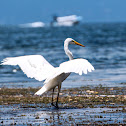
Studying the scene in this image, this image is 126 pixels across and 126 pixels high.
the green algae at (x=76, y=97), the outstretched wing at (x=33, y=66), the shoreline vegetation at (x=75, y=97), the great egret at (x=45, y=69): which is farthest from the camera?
the green algae at (x=76, y=97)

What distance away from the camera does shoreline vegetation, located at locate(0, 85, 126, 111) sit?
598 inches

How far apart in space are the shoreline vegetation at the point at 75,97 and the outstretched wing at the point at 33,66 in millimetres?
1157

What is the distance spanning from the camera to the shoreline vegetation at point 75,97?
15.2m

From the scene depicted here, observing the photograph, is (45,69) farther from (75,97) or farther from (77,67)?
(75,97)

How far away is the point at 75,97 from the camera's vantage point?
54.7ft

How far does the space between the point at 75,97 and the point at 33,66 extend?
2.44 meters

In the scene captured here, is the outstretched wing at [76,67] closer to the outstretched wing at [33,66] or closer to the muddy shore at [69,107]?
the outstretched wing at [33,66]

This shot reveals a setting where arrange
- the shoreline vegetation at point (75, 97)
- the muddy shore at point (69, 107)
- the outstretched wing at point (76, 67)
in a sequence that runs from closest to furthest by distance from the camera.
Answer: the muddy shore at point (69, 107), the outstretched wing at point (76, 67), the shoreline vegetation at point (75, 97)

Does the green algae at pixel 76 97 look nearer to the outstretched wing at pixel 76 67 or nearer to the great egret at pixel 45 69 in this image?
the great egret at pixel 45 69

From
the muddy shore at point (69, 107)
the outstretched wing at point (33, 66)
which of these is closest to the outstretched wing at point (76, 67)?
the outstretched wing at point (33, 66)

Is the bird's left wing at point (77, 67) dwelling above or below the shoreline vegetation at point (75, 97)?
above

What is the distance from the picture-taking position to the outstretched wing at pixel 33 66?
→ 14586 millimetres

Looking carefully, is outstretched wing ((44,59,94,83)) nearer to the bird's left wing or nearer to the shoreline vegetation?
the bird's left wing

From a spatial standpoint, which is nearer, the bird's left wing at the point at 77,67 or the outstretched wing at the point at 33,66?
the bird's left wing at the point at 77,67
